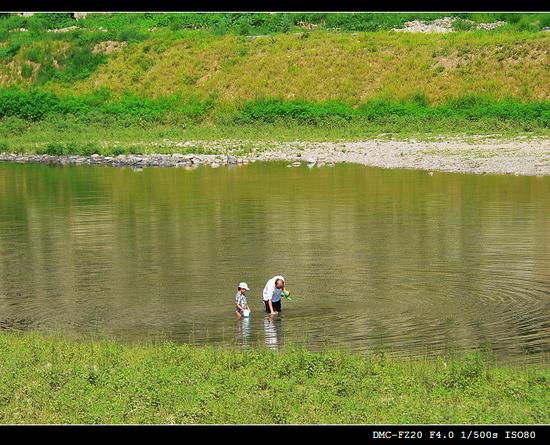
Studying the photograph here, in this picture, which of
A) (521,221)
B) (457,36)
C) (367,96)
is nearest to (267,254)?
(521,221)

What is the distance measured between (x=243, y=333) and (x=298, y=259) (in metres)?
6.74

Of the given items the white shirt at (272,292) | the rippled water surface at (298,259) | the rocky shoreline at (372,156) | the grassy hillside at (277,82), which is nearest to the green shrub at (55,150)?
the rocky shoreline at (372,156)

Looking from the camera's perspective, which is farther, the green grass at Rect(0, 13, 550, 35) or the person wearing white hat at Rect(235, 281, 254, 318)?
the green grass at Rect(0, 13, 550, 35)

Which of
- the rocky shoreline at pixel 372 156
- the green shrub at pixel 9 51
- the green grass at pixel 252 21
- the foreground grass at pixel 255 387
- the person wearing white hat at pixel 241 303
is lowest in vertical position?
the rocky shoreline at pixel 372 156

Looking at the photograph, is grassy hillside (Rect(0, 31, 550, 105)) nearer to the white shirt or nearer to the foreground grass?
the white shirt

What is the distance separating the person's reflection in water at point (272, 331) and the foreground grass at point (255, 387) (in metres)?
1.27

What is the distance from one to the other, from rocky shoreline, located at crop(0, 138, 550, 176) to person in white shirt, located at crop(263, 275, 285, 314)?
2265cm

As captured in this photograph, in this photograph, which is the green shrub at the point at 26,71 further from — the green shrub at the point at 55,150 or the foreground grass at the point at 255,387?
the foreground grass at the point at 255,387

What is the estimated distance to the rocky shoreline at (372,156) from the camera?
42.1 metres

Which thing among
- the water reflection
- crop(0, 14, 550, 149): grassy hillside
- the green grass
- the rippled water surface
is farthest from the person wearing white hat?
the green grass

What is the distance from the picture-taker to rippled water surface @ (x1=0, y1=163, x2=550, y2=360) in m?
18.1

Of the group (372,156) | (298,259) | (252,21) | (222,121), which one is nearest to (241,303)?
(298,259)

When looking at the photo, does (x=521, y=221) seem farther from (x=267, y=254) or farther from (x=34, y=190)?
(x=34, y=190)

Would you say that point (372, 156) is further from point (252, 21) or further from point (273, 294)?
point (252, 21)
